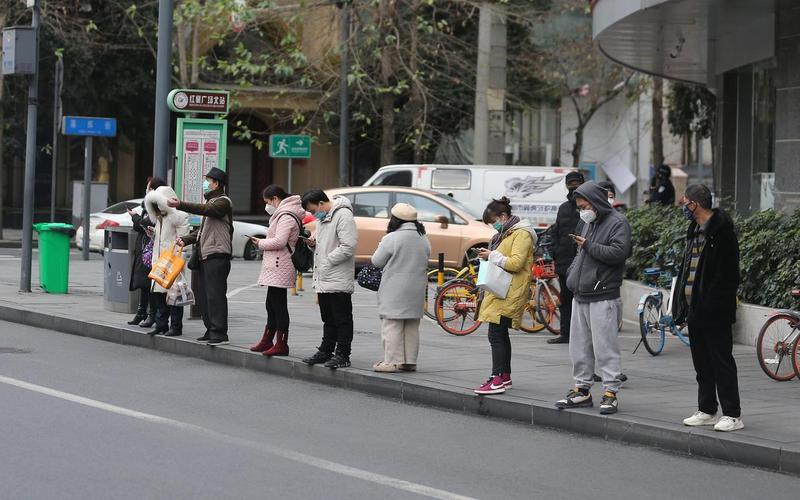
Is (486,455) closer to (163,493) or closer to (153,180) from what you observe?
(163,493)

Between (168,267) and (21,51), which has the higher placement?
(21,51)

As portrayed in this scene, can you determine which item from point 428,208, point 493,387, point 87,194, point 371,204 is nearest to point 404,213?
point 493,387

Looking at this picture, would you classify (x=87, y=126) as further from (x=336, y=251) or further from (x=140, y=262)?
(x=336, y=251)

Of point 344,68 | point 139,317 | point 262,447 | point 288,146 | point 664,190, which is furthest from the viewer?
point 344,68

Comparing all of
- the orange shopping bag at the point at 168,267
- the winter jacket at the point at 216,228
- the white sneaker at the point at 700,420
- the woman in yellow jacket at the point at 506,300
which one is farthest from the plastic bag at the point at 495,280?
the orange shopping bag at the point at 168,267

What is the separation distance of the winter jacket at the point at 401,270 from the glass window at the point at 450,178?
15376 millimetres

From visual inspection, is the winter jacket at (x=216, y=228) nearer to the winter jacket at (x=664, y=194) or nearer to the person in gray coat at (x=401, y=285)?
the person in gray coat at (x=401, y=285)

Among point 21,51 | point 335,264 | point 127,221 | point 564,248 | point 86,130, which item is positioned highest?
point 21,51

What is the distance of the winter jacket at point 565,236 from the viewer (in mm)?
13984

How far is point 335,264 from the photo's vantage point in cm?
1154

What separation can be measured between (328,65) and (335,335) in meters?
21.5

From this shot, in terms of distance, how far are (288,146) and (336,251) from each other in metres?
17.8

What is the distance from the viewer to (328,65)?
107ft

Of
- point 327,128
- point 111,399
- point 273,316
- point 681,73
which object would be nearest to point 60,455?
point 111,399
